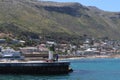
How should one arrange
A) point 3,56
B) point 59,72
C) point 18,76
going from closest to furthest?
1. point 18,76
2. point 59,72
3. point 3,56

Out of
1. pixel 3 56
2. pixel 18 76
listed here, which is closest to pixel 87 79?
pixel 18 76

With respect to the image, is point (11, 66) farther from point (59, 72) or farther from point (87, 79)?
point (87, 79)

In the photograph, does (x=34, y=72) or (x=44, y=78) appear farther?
(x=34, y=72)

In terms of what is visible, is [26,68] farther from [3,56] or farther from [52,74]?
[3,56]

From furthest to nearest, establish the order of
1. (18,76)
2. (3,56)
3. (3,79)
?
(3,56) → (18,76) → (3,79)

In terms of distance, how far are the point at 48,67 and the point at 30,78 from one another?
9738 millimetres

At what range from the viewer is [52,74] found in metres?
95.3

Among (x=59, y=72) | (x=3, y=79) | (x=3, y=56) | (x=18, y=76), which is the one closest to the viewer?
(x=3, y=79)

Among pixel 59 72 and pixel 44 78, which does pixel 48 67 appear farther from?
pixel 44 78

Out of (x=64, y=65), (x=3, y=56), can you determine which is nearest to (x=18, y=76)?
(x=64, y=65)

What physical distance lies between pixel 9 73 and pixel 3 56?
3880cm

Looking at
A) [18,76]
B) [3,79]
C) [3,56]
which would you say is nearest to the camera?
[3,79]

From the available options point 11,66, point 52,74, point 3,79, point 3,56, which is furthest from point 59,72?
point 3,56

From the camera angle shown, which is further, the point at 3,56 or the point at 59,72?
the point at 3,56
